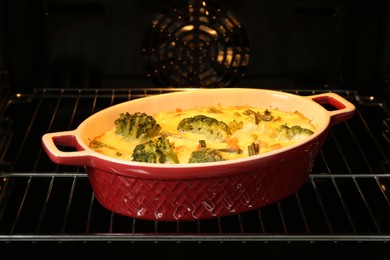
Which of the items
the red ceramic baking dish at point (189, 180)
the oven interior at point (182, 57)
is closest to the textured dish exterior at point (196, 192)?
the red ceramic baking dish at point (189, 180)

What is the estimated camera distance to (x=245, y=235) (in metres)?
1.19

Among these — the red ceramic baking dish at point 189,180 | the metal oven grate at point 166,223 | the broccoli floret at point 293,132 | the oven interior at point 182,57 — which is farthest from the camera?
the oven interior at point 182,57

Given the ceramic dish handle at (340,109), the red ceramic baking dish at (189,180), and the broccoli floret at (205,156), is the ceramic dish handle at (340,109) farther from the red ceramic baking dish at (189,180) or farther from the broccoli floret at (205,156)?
the broccoli floret at (205,156)

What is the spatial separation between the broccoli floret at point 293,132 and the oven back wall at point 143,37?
37 cm

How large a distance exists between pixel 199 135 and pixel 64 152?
0.29 metres

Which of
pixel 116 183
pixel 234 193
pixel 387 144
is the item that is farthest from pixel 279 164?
pixel 387 144

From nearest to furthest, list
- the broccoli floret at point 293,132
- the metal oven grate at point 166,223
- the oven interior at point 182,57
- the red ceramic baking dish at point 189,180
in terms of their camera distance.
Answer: the red ceramic baking dish at point 189,180 → the metal oven grate at point 166,223 → the broccoli floret at point 293,132 → the oven interior at point 182,57

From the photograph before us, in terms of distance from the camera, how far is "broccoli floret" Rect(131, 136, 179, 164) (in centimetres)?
129

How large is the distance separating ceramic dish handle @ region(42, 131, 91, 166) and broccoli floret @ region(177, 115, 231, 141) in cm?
23

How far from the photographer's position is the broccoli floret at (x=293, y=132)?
1.44 metres

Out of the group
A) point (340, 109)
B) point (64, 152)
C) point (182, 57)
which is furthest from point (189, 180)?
point (182, 57)

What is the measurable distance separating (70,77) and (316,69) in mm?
583

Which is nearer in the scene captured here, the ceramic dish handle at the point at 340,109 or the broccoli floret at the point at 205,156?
the broccoli floret at the point at 205,156

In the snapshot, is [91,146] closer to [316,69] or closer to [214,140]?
[214,140]
